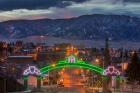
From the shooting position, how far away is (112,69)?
10562 cm

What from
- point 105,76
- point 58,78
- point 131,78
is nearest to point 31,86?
point 105,76

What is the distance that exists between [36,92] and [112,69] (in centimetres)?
1658

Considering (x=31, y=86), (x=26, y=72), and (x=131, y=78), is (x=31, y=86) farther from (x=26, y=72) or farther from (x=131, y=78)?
(x=131, y=78)

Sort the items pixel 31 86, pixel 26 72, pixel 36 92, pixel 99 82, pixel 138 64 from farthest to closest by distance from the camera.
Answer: pixel 99 82, pixel 138 64, pixel 31 86, pixel 26 72, pixel 36 92

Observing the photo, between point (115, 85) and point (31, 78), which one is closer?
point (115, 85)

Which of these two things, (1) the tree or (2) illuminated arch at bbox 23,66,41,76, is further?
(1) the tree

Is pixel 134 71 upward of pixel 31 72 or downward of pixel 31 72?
upward

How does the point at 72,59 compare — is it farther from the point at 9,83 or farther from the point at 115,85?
the point at 9,83

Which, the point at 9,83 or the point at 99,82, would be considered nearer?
the point at 9,83

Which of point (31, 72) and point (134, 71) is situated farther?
point (134, 71)

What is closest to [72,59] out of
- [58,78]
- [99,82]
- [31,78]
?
[31,78]

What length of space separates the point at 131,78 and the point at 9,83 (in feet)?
107

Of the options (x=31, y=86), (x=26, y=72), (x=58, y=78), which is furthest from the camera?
(x=58, y=78)

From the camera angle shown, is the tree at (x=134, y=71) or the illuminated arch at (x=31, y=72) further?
the tree at (x=134, y=71)
